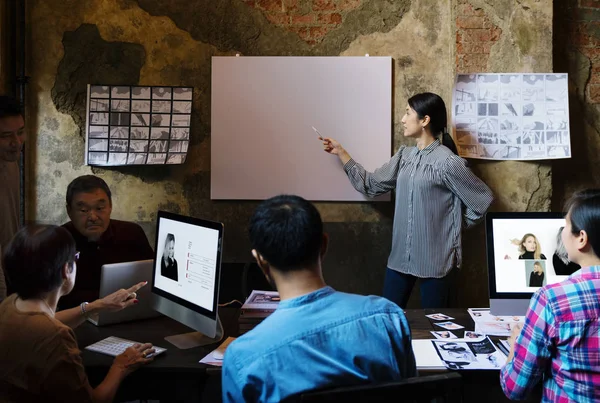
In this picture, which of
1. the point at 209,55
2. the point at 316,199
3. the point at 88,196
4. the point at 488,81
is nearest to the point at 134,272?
the point at 88,196

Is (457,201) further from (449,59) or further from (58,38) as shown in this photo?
(58,38)

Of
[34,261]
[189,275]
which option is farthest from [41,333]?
[189,275]

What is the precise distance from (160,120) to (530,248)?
250 centimetres

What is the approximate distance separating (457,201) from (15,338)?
237 cm

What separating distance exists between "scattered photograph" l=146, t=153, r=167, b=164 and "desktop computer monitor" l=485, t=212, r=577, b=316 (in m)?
2.26

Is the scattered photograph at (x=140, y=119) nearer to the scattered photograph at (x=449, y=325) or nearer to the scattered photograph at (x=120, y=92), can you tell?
the scattered photograph at (x=120, y=92)

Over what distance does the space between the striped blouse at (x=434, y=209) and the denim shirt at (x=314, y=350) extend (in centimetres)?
191

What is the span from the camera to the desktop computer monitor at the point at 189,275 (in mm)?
2049

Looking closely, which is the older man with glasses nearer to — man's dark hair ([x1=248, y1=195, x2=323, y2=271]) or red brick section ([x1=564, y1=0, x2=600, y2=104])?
man's dark hair ([x1=248, y1=195, x2=323, y2=271])

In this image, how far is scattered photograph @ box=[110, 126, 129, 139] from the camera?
3877 mm

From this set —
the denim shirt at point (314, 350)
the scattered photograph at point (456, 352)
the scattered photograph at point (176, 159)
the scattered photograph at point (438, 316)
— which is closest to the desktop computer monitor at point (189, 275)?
the denim shirt at point (314, 350)

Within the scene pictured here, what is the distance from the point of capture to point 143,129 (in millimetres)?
3891

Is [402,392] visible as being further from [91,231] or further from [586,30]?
[586,30]

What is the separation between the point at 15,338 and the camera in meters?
1.62
